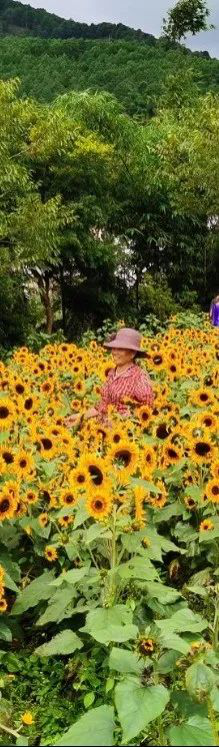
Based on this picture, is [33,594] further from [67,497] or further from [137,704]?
[137,704]

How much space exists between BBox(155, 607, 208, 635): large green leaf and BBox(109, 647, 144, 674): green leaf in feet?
0.47

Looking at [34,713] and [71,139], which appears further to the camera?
[71,139]

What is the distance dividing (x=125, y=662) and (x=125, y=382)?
307 cm

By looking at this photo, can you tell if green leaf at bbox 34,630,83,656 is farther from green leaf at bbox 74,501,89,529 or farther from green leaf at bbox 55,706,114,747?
green leaf at bbox 55,706,114,747

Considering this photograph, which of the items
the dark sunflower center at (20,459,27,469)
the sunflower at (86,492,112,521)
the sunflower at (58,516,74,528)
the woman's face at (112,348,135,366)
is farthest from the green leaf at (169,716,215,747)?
the woman's face at (112,348,135,366)

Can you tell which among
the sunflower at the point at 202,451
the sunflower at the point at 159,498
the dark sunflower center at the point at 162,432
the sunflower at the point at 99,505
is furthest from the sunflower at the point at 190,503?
the sunflower at the point at 99,505

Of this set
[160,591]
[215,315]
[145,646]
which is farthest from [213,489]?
[215,315]

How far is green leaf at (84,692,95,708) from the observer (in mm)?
3215

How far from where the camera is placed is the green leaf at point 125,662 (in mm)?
2105

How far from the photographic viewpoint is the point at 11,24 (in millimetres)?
80875

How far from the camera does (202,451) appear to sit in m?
3.78

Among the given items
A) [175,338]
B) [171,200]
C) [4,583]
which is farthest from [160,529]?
[171,200]

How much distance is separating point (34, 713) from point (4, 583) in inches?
18.9

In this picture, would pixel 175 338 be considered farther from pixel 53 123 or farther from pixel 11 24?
pixel 11 24
